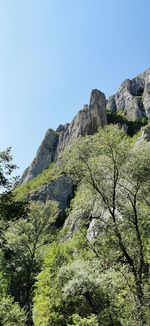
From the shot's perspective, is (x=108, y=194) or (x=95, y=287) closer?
(x=95, y=287)

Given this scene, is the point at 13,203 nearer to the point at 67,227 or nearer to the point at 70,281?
the point at 70,281

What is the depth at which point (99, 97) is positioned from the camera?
422 feet

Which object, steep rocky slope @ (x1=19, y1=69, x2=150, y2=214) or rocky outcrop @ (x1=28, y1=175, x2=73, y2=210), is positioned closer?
rocky outcrop @ (x1=28, y1=175, x2=73, y2=210)

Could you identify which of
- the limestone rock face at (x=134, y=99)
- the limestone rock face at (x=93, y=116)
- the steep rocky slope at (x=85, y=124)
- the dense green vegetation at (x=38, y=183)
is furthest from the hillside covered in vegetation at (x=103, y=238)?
the limestone rock face at (x=134, y=99)

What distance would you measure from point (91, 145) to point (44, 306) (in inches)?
516

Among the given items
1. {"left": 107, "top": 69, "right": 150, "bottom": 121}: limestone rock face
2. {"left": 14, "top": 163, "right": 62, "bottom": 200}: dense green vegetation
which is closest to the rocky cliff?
{"left": 107, "top": 69, "right": 150, "bottom": 121}: limestone rock face

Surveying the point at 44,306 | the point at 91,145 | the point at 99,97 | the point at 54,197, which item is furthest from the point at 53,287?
the point at 99,97

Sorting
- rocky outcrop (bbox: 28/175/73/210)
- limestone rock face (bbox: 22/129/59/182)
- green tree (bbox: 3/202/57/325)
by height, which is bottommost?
green tree (bbox: 3/202/57/325)

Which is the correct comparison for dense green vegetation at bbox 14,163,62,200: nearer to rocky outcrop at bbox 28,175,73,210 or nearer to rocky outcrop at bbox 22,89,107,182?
rocky outcrop at bbox 28,175,73,210

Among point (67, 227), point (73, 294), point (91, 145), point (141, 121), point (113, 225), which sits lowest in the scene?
point (73, 294)

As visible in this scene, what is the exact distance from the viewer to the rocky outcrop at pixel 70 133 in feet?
408

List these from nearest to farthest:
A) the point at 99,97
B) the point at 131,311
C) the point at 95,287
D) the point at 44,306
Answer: the point at 131,311 < the point at 95,287 < the point at 44,306 < the point at 99,97

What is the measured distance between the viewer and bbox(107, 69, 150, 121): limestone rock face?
142 metres

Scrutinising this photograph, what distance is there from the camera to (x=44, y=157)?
15788 cm
